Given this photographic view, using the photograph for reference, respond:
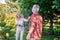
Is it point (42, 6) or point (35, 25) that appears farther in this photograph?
point (42, 6)

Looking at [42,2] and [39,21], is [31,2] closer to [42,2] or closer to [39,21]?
[42,2]

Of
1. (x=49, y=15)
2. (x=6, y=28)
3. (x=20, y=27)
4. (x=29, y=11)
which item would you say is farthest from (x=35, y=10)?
(x=49, y=15)

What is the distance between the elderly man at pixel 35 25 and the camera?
6504mm

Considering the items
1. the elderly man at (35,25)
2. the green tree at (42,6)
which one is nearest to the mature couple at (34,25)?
the elderly man at (35,25)

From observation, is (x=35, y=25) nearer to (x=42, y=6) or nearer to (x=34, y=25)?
(x=34, y=25)

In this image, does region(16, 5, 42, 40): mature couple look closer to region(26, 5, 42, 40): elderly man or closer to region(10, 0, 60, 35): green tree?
region(26, 5, 42, 40): elderly man

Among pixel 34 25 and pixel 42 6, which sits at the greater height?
pixel 42 6

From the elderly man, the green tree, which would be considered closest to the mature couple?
the elderly man

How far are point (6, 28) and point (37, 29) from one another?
4832 mm

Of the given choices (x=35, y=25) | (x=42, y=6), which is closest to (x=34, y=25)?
(x=35, y=25)

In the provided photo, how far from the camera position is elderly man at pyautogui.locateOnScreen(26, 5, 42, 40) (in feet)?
21.3

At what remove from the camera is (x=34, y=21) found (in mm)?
6535

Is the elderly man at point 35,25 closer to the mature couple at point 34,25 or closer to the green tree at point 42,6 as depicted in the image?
the mature couple at point 34,25

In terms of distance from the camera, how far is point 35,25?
6.57 metres
